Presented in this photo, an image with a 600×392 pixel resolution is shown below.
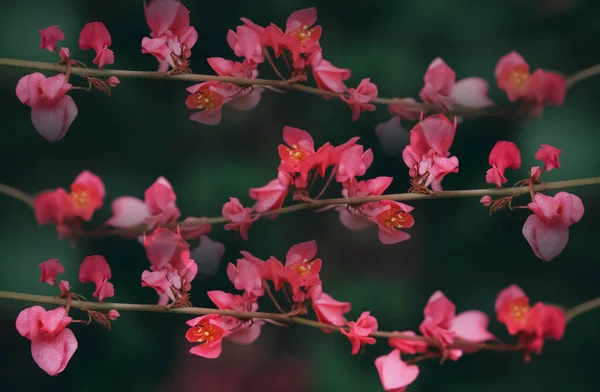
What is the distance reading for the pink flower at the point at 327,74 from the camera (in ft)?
2.56

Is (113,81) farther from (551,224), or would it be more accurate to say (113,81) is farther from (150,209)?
(551,224)

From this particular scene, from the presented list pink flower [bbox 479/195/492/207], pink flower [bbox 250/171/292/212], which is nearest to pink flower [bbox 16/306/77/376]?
pink flower [bbox 250/171/292/212]

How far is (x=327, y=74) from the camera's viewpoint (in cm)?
79

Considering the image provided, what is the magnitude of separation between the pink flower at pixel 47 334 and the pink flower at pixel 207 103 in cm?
25

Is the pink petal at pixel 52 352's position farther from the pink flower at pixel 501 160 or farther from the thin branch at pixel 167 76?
the pink flower at pixel 501 160

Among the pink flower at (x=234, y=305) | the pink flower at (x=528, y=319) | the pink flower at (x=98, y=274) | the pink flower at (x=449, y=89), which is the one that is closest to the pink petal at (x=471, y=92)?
the pink flower at (x=449, y=89)

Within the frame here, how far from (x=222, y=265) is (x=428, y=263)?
9.2 inches

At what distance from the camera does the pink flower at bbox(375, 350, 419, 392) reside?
0.79 metres

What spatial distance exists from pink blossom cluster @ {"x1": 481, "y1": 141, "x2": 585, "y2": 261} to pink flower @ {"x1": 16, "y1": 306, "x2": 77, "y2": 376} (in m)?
0.46

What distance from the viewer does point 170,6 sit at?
29.6 inches

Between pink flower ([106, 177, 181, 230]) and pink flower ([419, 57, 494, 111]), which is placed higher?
pink flower ([419, 57, 494, 111])

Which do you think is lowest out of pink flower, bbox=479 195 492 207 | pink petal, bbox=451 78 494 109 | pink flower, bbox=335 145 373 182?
pink flower, bbox=335 145 373 182

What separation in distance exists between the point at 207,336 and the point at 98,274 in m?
0.13

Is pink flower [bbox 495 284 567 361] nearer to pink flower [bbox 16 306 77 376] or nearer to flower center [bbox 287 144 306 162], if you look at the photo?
flower center [bbox 287 144 306 162]
